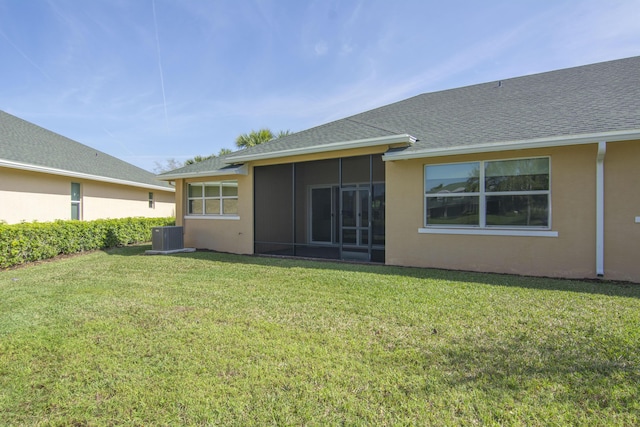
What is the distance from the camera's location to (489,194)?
25.7 ft

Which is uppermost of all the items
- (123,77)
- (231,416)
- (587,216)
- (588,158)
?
(123,77)

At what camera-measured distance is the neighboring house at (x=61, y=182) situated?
11151 millimetres

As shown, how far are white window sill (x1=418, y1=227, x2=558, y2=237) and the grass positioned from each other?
120cm

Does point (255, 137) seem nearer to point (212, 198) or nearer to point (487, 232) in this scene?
point (212, 198)

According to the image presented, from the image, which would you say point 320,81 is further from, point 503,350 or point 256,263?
point 503,350

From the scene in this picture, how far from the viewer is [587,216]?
22.5ft

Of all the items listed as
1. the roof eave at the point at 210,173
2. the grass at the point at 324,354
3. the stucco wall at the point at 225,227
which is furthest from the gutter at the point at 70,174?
the grass at the point at 324,354

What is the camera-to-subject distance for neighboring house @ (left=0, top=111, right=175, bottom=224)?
11.2 m

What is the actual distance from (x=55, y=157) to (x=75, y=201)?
190 cm

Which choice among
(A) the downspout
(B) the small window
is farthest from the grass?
(B) the small window

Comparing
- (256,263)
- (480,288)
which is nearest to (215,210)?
(256,263)

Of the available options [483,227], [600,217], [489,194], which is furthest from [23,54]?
[600,217]

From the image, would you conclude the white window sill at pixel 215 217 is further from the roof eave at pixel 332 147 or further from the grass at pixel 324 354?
the grass at pixel 324 354

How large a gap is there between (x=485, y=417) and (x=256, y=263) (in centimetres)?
767
